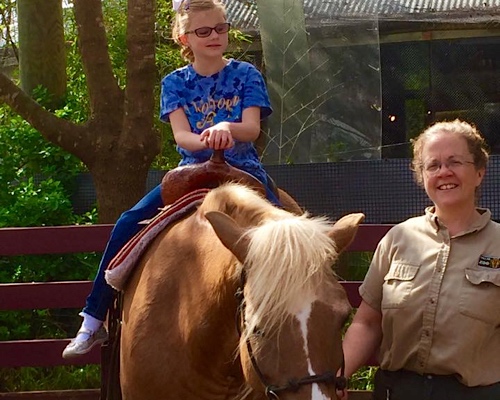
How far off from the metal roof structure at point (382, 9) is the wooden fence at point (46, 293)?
5219 mm

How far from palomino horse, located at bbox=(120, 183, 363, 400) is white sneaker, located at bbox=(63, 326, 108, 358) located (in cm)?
38

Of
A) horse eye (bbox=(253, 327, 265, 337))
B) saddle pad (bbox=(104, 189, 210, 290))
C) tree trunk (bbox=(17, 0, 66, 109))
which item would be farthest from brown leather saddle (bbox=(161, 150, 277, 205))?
tree trunk (bbox=(17, 0, 66, 109))

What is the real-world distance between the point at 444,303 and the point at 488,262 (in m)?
0.21

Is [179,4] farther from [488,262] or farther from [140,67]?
[140,67]

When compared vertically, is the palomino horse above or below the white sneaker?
above

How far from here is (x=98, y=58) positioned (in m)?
7.29

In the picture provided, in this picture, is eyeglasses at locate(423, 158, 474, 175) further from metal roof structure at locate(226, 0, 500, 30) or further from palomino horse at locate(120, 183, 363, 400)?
metal roof structure at locate(226, 0, 500, 30)

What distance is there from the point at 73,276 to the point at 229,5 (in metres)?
6.16

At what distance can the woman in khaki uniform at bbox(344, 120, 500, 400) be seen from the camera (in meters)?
3.44

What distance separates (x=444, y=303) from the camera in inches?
137

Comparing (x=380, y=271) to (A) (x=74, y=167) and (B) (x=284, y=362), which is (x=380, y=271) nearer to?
(B) (x=284, y=362)

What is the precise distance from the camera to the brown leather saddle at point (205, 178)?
12.6ft

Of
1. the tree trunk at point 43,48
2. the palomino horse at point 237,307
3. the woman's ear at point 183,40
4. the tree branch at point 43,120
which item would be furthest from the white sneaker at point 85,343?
the tree trunk at point 43,48

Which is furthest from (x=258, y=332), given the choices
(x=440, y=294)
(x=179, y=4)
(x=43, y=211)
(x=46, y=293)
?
(x=43, y=211)
